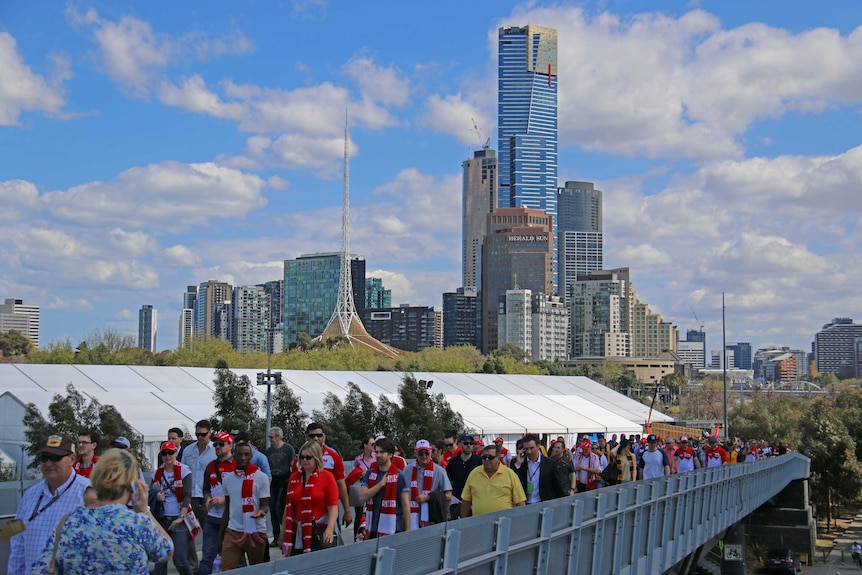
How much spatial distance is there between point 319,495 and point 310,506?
132 mm

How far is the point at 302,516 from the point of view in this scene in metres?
9.86

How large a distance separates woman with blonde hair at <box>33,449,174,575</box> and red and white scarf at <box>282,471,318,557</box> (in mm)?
4330

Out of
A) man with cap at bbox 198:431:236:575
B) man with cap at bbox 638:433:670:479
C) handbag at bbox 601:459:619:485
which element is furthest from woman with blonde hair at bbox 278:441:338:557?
man with cap at bbox 638:433:670:479

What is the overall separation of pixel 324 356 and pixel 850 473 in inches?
2244

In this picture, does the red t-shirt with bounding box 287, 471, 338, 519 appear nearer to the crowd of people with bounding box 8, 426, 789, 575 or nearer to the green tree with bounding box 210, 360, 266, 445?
the crowd of people with bounding box 8, 426, 789, 575

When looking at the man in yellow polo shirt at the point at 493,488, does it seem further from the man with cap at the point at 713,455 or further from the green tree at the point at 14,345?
the green tree at the point at 14,345

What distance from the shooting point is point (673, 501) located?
20312 millimetres

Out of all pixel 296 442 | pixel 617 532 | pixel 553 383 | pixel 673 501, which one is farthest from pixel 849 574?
pixel 617 532

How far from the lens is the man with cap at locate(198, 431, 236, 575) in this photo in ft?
35.2

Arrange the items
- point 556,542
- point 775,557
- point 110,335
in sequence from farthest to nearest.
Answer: point 110,335, point 775,557, point 556,542

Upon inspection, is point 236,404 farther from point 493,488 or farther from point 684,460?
point 493,488

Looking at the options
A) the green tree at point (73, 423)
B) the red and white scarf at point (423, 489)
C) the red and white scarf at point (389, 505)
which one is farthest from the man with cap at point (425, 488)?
the green tree at point (73, 423)

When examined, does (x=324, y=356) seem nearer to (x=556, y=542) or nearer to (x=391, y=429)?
(x=391, y=429)

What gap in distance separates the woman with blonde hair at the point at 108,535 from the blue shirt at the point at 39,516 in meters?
1.06
